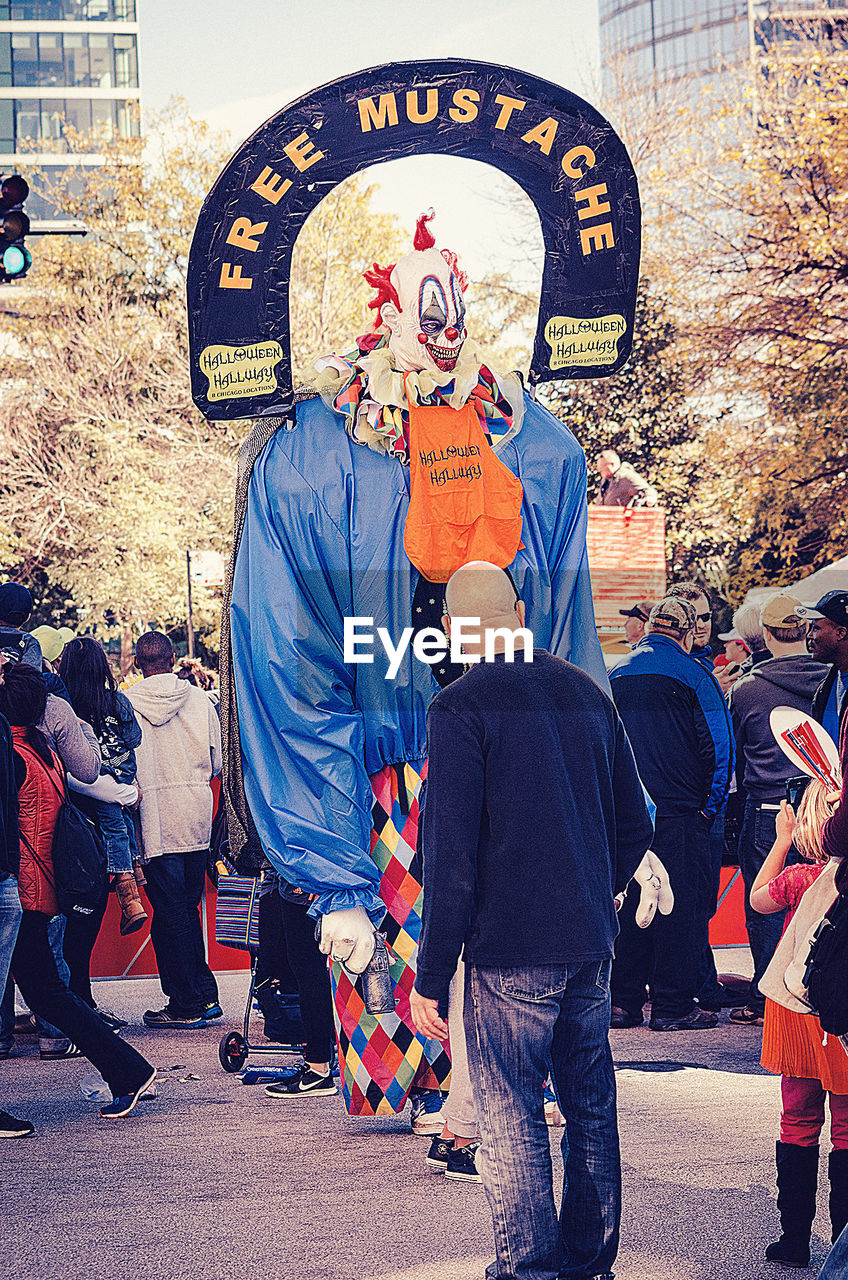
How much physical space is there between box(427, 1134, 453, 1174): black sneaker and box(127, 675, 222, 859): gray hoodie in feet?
9.58

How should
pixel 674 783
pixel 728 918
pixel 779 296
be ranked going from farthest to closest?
1. pixel 779 296
2. pixel 728 918
3. pixel 674 783

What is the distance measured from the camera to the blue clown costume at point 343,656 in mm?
4129

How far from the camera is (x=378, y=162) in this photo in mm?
4406

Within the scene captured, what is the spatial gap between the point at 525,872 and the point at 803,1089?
1.09m

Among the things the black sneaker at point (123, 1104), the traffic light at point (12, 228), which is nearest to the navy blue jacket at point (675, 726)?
the black sneaker at point (123, 1104)

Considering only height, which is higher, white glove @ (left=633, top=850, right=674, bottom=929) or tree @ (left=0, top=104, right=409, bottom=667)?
tree @ (left=0, top=104, right=409, bottom=667)

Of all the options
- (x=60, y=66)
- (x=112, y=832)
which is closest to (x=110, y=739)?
(x=112, y=832)

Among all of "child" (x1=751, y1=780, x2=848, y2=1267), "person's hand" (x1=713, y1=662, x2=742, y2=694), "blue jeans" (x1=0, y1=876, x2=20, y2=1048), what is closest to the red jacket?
"blue jeans" (x1=0, y1=876, x2=20, y2=1048)

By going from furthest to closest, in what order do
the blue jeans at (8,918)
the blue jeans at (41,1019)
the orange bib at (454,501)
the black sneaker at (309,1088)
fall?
the blue jeans at (41,1019) → the black sneaker at (309,1088) → the blue jeans at (8,918) → the orange bib at (454,501)

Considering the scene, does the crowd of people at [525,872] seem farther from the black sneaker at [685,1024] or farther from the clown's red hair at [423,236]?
the clown's red hair at [423,236]

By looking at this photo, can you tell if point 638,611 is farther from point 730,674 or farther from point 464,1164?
point 464,1164

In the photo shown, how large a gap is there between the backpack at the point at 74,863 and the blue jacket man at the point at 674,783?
8.03 feet

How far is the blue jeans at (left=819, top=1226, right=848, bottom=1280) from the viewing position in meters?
2.94

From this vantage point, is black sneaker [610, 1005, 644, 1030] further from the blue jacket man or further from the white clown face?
the white clown face
